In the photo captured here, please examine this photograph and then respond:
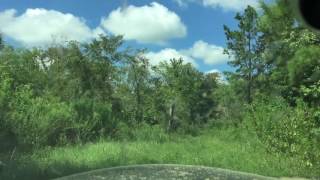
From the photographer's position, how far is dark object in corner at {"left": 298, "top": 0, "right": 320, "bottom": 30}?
15.7 ft

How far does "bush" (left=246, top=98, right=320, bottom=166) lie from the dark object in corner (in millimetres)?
14094

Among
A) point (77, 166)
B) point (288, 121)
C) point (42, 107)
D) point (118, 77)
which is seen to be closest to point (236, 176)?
point (288, 121)

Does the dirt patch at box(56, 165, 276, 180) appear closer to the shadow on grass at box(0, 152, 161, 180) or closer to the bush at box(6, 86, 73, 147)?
the shadow on grass at box(0, 152, 161, 180)

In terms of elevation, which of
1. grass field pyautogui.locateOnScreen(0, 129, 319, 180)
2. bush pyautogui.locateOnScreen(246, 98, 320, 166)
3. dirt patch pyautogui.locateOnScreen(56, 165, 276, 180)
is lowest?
dirt patch pyautogui.locateOnScreen(56, 165, 276, 180)

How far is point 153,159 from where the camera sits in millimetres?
24719

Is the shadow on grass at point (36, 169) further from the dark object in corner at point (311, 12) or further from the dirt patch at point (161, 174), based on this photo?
the dark object in corner at point (311, 12)

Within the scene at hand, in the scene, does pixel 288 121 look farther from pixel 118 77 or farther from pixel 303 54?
pixel 118 77

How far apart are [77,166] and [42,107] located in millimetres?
7968

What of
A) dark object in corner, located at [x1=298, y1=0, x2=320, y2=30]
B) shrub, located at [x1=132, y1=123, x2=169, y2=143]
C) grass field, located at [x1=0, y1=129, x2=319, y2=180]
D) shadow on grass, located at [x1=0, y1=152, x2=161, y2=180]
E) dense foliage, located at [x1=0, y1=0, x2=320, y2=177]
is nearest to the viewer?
dark object in corner, located at [x1=298, y1=0, x2=320, y2=30]

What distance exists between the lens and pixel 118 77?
161 feet

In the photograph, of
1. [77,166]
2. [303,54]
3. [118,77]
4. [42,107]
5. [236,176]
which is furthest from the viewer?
[118,77]

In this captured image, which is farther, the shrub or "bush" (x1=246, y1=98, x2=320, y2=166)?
the shrub

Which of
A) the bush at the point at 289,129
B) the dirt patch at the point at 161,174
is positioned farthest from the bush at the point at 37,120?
the bush at the point at 289,129

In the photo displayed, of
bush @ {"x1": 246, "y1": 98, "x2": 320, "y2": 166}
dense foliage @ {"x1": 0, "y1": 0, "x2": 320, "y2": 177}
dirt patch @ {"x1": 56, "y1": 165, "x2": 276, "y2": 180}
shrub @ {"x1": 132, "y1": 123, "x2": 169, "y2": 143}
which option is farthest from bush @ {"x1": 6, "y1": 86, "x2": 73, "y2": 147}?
bush @ {"x1": 246, "y1": 98, "x2": 320, "y2": 166}
